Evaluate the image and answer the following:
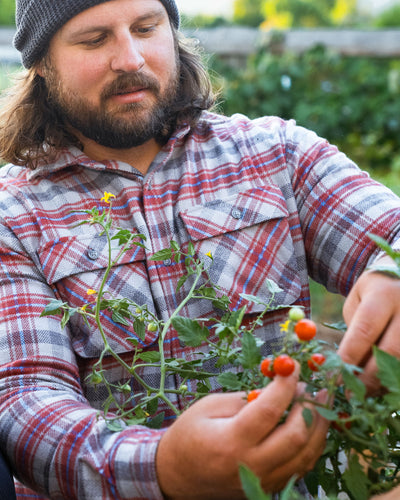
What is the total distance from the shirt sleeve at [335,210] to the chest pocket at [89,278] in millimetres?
421

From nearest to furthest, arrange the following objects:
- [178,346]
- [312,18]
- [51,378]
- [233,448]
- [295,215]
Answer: [233,448] < [51,378] < [178,346] < [295,215] < [312,18]

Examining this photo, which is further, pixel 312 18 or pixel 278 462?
pixel 312 18

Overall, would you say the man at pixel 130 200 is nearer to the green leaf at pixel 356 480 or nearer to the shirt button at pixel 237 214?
the shirt button at pixel 237 214

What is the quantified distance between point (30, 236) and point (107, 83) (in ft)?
1.33

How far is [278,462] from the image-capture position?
0.91m

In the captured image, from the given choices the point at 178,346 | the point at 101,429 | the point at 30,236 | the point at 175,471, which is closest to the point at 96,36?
the point at 30,236

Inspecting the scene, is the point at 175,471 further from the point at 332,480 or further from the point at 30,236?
the point at 30,236

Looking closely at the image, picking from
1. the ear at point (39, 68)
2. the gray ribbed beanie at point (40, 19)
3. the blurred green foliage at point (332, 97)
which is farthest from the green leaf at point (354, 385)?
the blurred green foliage at point (332, 97)

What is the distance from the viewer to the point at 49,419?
1.20 m

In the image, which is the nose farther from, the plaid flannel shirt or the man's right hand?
the man's right hand

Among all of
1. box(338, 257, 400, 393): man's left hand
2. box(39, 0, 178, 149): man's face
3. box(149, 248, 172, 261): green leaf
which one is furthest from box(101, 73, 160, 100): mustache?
box(338, 257, 400, 393): man's left hand

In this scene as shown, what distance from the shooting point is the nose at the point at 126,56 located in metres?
1.53

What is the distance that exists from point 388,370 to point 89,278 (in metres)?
0.83

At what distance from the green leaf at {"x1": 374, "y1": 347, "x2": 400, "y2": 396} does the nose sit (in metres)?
0.96
